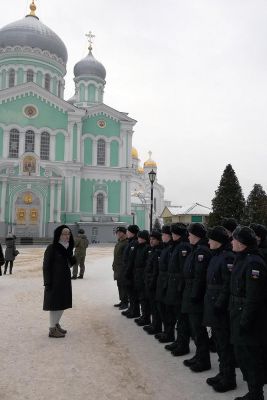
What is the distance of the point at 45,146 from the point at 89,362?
34.5 meters

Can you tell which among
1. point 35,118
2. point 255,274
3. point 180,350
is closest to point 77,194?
point 35,118

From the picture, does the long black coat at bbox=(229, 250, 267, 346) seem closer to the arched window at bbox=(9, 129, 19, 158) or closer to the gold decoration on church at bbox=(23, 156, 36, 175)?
the gold decoration on church at bbox=(23, 156, 36, 175)

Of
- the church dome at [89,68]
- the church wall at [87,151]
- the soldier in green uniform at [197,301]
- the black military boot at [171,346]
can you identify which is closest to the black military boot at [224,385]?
the soldier in green uniform at [197,301]

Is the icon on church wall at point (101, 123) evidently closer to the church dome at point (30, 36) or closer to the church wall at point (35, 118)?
the church wall at point (35, 118)

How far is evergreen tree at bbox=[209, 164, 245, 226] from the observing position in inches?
864

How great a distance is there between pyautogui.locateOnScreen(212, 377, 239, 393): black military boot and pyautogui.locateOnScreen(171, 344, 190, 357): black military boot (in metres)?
1.14

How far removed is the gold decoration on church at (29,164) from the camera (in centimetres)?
3541

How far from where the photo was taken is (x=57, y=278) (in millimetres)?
6562

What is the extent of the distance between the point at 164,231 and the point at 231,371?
2602mm

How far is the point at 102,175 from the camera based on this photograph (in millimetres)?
39500

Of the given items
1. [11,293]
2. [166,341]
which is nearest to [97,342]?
[166,341]

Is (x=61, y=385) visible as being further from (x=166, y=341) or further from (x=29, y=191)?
(x=29, y=191)

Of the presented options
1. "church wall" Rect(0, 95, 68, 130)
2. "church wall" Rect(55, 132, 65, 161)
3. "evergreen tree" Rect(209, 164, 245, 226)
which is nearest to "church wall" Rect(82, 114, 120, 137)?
"church wall" Rect(0, 95, 68, 130)

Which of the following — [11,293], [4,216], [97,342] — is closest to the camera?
[97,342]
